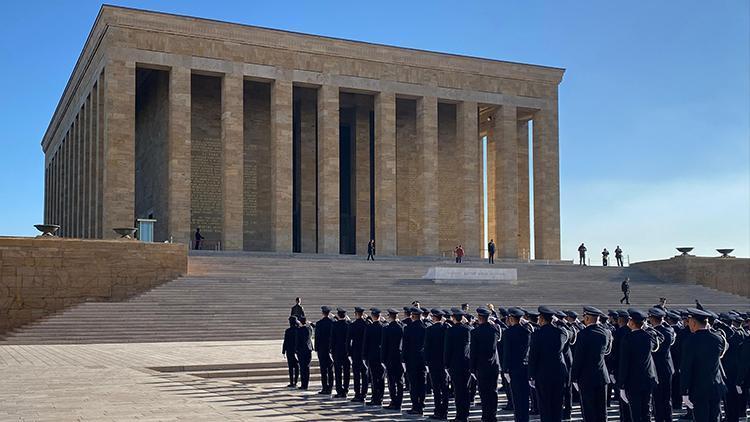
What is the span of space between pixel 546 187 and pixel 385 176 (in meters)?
9.28

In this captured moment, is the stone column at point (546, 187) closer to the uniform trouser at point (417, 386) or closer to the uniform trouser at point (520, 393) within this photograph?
the uniform trouser at point (417, 386)

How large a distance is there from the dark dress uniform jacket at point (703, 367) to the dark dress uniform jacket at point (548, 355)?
1.33 meters

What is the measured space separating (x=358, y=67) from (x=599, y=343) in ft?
109

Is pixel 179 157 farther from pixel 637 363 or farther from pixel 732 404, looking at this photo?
pixel 637 363

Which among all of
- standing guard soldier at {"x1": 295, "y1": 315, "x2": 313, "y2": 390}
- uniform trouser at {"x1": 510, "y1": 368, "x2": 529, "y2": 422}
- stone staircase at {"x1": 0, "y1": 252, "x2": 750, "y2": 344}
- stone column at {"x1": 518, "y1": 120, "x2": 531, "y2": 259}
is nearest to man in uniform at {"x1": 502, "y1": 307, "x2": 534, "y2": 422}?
uniform trouser at {"x1": 510, "y1": 368, "x2": 529, "y2": 422}

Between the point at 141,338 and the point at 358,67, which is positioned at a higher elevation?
the point at 358,67

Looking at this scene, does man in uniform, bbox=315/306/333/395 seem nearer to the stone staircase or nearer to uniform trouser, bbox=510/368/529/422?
uniform trouser, bbox=510/368/529/422

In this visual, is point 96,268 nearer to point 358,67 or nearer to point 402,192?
point 358,67

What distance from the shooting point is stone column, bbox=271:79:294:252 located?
129ft

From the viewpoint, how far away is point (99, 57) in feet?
129

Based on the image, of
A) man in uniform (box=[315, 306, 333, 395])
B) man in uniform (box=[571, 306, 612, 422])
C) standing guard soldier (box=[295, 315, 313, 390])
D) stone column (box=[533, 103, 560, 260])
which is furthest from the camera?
stone column (box=[533, 103, 560, 260])

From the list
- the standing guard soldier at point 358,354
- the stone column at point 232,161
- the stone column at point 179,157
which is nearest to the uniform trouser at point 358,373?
the standing guard soldier at point 358,354

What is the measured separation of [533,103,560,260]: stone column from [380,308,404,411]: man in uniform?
34290 millimetres

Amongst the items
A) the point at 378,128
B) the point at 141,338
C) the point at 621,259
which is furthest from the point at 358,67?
the point at 141,338
